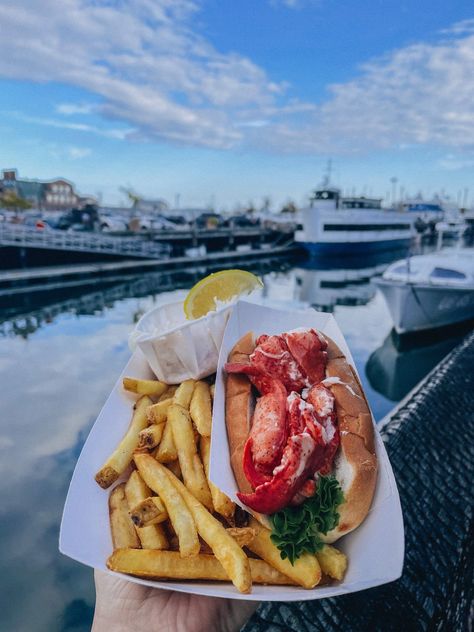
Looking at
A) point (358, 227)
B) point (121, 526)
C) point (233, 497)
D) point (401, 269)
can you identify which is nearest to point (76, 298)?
point (401, 269)

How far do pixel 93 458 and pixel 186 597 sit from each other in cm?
86

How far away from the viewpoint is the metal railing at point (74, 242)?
84.8 feet

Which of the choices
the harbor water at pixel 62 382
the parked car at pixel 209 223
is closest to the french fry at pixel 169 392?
the harbor water at pixel 62 382

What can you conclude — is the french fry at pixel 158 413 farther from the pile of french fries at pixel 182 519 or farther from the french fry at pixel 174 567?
the french fry at pixel 174 567

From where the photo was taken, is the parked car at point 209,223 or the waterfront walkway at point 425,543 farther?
the parked car at point 209,223

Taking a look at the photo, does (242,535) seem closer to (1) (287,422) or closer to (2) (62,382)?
(1) (287,422)

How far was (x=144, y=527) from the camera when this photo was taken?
76.3 inches

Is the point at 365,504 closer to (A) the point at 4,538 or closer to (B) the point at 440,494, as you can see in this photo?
(B) the point at 440,494

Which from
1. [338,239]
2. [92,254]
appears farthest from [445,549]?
[338,239]

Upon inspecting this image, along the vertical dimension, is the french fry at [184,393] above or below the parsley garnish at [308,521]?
above

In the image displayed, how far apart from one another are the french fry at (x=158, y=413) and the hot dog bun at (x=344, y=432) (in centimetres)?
41

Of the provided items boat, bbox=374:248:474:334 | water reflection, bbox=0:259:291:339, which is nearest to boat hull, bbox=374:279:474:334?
boat, bbox=374:248:474:334

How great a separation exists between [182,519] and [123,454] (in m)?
0.55

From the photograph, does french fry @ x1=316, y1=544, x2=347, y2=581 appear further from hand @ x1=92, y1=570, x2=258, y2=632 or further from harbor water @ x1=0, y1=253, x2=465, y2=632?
harbor water @ x1=0, y1=253, x2=465, y2=632
